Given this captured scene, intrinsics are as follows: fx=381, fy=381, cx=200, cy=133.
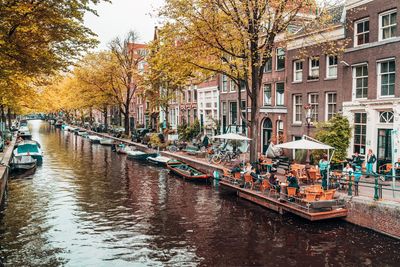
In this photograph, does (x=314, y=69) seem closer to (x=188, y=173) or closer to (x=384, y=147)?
(x=384, y=147)

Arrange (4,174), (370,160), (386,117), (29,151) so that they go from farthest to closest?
1. (29,151)
2. (4,174)
3. (386,117)
4. (370,160)

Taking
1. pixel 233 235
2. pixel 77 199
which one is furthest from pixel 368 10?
pixel 77 199

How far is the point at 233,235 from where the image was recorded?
16094 millimetres

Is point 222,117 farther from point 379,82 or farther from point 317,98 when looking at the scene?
point 379,82

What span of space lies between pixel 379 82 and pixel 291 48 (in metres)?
9.94

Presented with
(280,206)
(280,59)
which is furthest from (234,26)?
(280,206)

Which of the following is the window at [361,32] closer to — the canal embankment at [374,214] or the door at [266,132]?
the canal embankment at [374,214]

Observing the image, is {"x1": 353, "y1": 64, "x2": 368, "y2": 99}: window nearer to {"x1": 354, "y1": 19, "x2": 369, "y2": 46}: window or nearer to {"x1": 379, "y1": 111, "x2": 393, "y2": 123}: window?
{"x1": 354, "y1": 19, "x2": 369, "y2": 46}: window

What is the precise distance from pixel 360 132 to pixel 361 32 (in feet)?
21.2

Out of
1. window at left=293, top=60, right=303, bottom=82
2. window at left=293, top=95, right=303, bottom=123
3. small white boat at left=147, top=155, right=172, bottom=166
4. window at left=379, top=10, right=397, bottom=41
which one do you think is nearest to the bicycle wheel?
small white boat at left=147, top=155, right=172, bottom=166

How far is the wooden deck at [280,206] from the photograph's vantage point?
16.6m

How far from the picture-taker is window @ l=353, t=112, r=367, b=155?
24422mm

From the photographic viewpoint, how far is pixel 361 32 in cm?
2459

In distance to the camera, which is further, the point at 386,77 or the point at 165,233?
the point at 386,77
